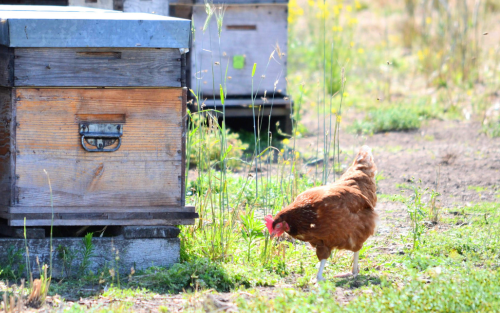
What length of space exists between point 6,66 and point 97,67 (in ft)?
1.65

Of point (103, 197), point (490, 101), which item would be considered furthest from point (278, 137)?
point (103, 197)

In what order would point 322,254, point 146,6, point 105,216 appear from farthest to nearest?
1. point 146,6
2. point 322,254
3. point 105,216

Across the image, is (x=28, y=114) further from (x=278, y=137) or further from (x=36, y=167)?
(x=278, y=137)

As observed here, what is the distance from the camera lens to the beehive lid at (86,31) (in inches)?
128

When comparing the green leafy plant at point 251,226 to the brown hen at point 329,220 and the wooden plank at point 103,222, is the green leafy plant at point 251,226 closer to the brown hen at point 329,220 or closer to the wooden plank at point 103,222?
the brown hen at point 329,220

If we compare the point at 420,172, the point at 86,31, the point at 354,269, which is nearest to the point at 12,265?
the point at 86,31

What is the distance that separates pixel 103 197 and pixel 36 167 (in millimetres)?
423

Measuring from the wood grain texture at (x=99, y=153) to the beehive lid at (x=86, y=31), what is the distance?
283 mm

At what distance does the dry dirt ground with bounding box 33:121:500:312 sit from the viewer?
3205 millimetres

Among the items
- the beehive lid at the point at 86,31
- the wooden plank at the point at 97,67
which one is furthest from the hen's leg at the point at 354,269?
the beehive lid at the point at 86,31

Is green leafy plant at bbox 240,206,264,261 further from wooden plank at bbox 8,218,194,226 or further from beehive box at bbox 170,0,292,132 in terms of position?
beehive box at bbox 170,0,292,132

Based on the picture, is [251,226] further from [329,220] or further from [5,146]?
[5,146]

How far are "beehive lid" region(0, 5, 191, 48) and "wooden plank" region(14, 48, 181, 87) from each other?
0.08m

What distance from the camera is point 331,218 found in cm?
356
